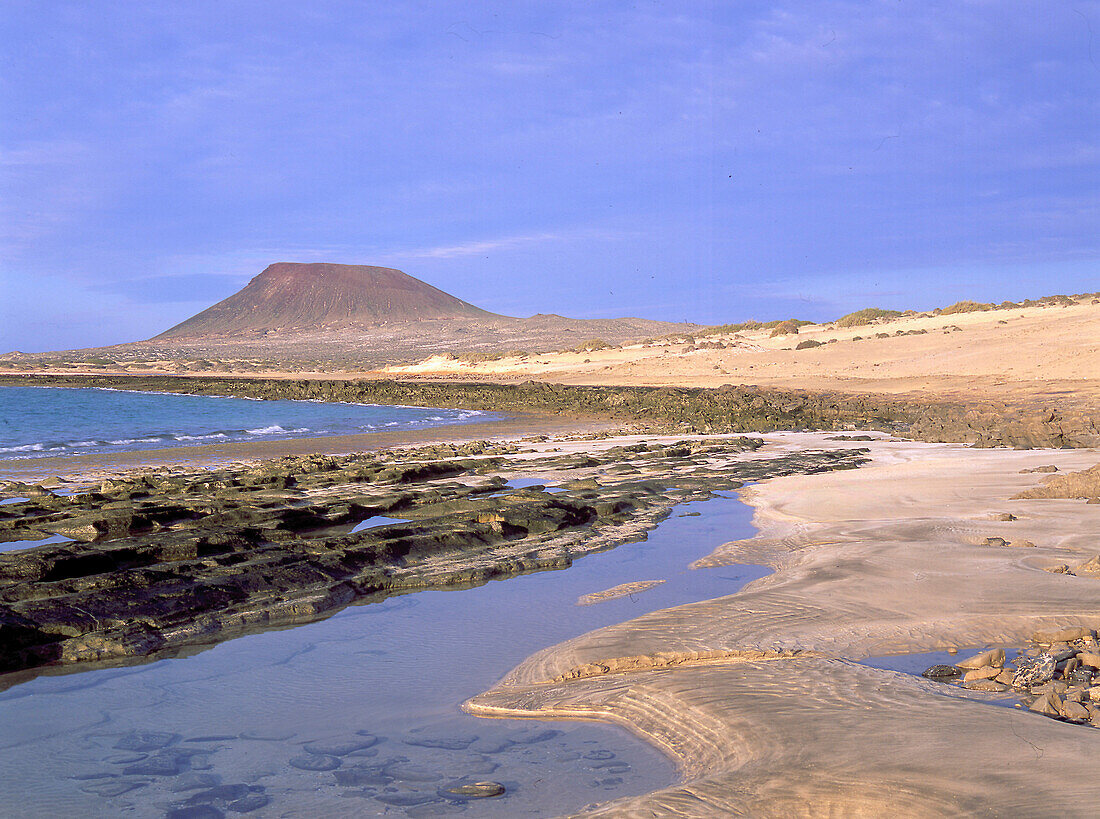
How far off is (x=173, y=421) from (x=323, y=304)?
143998 millimetres

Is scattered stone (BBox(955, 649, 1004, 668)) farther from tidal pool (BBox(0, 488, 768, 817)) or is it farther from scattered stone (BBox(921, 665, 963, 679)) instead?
tidal pool (BBox(0, 488, 768, 817))

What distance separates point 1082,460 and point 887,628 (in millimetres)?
9341

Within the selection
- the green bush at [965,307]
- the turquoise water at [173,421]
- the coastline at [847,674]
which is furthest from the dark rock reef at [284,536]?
the green bush at [965,307]

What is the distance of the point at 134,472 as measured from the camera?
51.5 feet

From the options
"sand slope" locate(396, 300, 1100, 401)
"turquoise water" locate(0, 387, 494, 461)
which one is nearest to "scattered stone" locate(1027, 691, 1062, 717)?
"turquoise water" locate(0, 387, 494, 461)

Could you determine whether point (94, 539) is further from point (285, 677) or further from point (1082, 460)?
point (1082, 460)

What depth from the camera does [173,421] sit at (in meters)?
30.2

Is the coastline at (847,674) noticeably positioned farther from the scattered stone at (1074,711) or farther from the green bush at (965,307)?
the green bush at (965,307)

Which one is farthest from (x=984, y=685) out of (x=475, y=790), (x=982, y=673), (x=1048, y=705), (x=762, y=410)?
(x=762, y=410)

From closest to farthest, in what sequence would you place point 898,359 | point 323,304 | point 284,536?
point 284,536, point 898,359, point 323,304

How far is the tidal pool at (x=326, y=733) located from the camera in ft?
13.0

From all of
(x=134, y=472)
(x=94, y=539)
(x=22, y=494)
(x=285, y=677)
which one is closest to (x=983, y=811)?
(x=285, y=677)

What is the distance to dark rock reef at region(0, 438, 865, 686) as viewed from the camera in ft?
21.2

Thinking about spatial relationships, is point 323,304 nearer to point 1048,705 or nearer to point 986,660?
point 986,660
